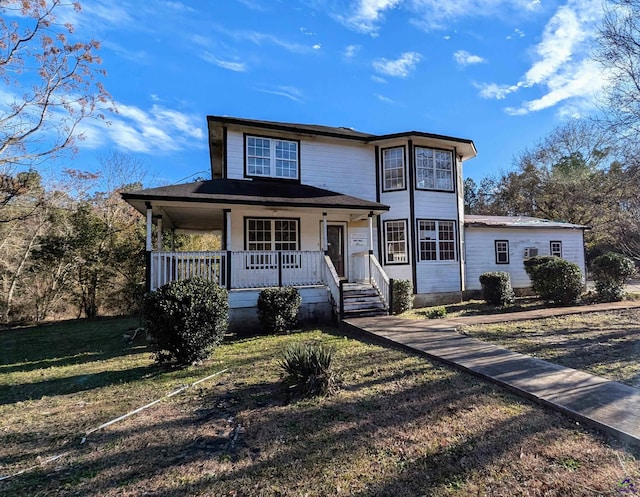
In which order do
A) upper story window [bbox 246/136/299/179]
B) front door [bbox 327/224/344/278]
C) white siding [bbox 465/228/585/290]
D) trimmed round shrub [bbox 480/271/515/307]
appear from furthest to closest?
1. white siding [bbox 465/228/585/290]
2. front door [bbox 327/224/344/278]
3. trimmed round shrub [bbox 480/271/515/307]
4. upper story window [bbox 246/136/299/179]

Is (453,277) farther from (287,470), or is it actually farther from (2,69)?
(2,69)

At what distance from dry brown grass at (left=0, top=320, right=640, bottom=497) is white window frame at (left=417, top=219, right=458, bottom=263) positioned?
345 inches

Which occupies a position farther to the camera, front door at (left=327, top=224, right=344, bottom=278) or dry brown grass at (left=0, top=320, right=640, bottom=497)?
front door at (left=327, top=224, right=344, bottom=278)

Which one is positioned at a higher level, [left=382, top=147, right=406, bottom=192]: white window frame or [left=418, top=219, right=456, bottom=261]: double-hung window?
[left=382, top=147, right=406, bottom=192]: white window frame

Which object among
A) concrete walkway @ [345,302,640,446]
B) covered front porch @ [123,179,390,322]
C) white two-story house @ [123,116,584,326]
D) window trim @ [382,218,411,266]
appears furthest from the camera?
window trim @ [382,218,411,266]

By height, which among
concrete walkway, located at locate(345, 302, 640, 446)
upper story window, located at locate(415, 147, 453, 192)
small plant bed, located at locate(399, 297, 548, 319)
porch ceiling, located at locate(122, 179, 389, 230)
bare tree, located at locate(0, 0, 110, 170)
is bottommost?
concrete walkway, located at locate(345, 302, 640, 446)

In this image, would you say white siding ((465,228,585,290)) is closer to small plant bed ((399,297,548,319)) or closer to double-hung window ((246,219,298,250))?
small plant bed ((399,297,548,319))

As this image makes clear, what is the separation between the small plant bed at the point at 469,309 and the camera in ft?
36.4

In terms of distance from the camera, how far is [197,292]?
21.6 ft

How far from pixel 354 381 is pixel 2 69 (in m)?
16.5

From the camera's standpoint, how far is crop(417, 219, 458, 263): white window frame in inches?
541

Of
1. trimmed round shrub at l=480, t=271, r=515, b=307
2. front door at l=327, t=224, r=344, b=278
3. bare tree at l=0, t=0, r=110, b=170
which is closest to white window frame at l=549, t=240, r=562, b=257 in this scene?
trimmed round shrub at l=480, t=271, r=515, b=307

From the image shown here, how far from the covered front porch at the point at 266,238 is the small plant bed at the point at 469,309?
56.3 inches

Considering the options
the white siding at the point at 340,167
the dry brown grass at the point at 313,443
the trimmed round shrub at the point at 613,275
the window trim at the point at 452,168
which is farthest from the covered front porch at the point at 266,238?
the trimmed round shrub at the point at 613,275
